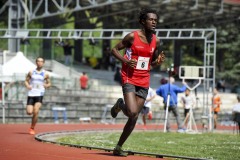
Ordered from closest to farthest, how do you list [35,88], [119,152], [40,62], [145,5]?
[119,152] < [40,62] < [35,88] < [145,5]

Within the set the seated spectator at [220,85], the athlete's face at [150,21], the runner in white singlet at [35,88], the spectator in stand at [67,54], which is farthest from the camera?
the seated spectator at [220,85]

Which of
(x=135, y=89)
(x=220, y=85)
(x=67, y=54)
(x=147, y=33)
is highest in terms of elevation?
(x=67, y=54)

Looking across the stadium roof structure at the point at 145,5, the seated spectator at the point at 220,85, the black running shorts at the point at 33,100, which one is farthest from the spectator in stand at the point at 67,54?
the black running shorts at the point at 33,100

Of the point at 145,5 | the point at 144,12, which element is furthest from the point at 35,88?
the point at 145,5

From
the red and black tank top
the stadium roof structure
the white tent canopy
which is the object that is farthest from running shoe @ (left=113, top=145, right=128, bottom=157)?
the stadium roof structure

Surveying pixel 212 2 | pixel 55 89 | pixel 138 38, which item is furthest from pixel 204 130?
pixel 212 2

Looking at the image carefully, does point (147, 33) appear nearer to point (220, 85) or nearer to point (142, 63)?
point (142, 63)

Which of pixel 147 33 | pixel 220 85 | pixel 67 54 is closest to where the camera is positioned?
pixel 147 33

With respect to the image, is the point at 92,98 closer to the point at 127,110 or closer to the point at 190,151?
the point at 190,151

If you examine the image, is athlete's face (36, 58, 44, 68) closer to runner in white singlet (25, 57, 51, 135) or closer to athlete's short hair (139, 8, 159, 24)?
runner in white singlet (25, 57, 51, 135)

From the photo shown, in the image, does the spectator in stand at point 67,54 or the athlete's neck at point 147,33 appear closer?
the athlete's neck at point 147,33

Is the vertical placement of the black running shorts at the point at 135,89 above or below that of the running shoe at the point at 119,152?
above

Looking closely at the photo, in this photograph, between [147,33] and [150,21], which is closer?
[150,21]

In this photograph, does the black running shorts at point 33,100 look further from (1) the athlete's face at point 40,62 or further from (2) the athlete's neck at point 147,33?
(2) the athlete's neck at point 147,33
